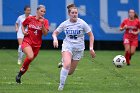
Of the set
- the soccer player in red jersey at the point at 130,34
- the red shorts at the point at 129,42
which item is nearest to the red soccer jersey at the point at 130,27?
the soccer player in red jersey at the point at 130,34

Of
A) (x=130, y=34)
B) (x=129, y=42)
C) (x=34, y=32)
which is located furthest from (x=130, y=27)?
(x=34, y=32)

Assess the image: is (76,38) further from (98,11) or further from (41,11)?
(98,11)

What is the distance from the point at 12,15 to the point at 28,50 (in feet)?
49.6

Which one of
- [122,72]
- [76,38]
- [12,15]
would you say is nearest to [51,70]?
[122,72]

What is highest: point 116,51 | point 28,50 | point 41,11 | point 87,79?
point 41,11

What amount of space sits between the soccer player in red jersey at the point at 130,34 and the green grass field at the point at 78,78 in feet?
1.95

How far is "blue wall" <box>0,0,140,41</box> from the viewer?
3121 centimetres

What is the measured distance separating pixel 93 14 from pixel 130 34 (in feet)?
25.9

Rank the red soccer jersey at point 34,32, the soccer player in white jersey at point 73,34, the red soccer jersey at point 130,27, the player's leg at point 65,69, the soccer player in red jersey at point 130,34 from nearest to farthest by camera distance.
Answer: the player's leg at point 65,69
the soccer player in white jersey at point 73,34
the red soccer jersey at point 34,32
the soccer player in red jersey at point 130,34
the red soccer jersey at point 130,27

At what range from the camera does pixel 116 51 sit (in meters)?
32.3

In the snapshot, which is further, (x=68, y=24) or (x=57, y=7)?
(x=57, y=7)

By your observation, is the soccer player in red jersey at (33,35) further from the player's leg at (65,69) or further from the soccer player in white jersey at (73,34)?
the player's leg at (65,69)

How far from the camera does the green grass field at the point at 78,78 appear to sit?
49.0 feet

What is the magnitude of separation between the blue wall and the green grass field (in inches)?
207
